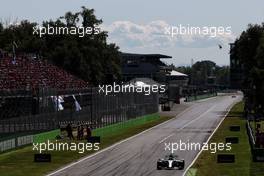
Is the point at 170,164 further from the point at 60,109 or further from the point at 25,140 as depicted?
the point at 60,109

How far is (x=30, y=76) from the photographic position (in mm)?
92062

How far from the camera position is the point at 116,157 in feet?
165

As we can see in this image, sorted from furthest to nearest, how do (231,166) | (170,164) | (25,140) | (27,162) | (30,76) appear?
(30,76)
(25,140)
(27,162)
(231,166)
(170,164)

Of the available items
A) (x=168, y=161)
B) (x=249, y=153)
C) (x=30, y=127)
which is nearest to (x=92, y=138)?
(x=30, y=127)

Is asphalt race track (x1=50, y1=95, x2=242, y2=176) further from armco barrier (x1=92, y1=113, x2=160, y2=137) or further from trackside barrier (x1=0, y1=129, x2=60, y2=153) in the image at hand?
trackside barrier (x1=0, y1=129, x2=60, y2=153)

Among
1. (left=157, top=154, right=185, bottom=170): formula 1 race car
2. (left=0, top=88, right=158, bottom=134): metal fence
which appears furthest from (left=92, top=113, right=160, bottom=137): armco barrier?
(left=157, top=154, right=185, bottom=170): formula 1 race car

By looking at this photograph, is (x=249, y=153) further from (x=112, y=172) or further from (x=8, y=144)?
(x=8, y=144)

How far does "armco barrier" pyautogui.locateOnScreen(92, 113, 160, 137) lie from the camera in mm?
73906

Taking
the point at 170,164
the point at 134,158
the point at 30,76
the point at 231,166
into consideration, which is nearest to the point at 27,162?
the point at 134,158

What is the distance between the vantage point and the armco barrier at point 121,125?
73.9 m

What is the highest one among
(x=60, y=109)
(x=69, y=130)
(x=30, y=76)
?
(x=30, y=76)

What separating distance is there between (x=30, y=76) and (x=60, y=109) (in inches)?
948

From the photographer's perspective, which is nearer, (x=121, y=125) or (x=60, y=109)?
(x=60, y=109)

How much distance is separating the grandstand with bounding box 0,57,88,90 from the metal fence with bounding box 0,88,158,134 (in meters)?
6.67
